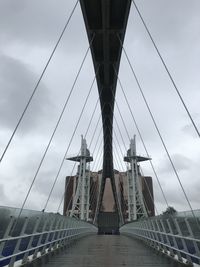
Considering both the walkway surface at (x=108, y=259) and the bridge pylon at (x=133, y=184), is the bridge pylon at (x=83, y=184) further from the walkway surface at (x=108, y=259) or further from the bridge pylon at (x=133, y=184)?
the walkway surface at (x=108, y=259)

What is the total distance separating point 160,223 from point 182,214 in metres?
3.39

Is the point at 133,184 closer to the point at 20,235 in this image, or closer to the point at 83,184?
the point at 83,184

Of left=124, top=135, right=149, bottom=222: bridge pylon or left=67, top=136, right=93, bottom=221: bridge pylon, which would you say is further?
left=124, top=135, right=149, bottom=222: bridge pylon

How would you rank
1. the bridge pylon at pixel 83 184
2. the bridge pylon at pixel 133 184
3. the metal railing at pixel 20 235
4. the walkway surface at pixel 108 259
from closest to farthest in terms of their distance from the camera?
the metal railing at pixel 20 235 < the walkway surface at pixel 108 259 < the bridge pylon at pixel 83 184 < the bridge pylon at pixel 133 184

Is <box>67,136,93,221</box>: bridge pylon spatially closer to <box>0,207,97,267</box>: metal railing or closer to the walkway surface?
the walkway surface

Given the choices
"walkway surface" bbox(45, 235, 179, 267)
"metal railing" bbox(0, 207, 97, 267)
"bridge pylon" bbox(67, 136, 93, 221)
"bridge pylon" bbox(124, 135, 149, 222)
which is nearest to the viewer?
"metal railing" bbox(0, 207, 97, 267)

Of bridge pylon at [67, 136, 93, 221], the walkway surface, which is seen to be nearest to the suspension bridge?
the walkway surface

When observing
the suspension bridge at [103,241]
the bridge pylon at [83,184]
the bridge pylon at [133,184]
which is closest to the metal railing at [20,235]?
the suspension bridge at [103,241]

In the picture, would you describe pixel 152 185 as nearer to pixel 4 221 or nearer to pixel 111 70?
pixel 111 70

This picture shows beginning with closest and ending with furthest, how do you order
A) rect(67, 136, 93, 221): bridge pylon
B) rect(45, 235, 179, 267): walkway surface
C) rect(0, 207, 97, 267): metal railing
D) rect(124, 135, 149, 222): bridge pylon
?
rect(0, 207, 97, 267): metal railing < rect(45, 235, 179, 267): walkway surface < rect(67, 136, 93, 221): bridge pylon < rect(124, 135, 149, 222): bridge pylon

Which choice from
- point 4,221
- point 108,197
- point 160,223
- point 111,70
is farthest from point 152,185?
point 4,221

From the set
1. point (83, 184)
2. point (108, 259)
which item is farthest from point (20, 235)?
point (83, 184)

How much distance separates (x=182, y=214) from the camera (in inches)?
314

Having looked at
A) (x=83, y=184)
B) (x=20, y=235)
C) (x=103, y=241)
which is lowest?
(x=20, y=235)
